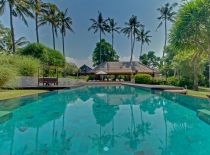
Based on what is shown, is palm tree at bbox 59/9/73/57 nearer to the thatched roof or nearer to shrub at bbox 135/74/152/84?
the thatched roof

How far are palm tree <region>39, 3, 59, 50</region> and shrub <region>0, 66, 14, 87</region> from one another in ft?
69.4

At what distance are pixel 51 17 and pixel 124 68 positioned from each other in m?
15.4

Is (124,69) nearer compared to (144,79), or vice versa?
(144,79)

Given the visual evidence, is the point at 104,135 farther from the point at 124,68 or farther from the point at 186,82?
the point at 124,68

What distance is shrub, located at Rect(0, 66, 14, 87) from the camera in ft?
43.9

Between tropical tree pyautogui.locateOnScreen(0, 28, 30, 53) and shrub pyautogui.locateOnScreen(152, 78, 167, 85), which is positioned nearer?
shrub pyautogui.locateOnScreen(152, 78, 167, 85)

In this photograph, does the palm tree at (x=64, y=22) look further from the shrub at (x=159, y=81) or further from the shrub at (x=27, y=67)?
the shrub at (x=159, y=81)

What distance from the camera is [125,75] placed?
42.2 metres

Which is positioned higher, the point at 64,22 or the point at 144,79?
the point at 64,22

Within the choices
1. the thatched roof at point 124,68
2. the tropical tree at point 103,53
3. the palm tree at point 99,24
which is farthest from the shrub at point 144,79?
the tropical tree at point 103,53

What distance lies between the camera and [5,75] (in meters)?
13.6

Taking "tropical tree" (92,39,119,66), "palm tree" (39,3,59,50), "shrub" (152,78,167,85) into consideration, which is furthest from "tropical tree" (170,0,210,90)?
→ "tropical tree" (92,39,119,66)

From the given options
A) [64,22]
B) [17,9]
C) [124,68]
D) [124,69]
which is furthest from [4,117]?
[124,68]

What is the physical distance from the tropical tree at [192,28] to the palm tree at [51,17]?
71.8 ft
